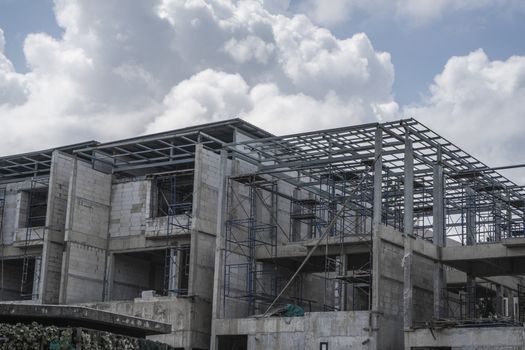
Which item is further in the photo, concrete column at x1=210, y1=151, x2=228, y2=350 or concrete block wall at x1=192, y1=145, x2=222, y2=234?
concrete block wall at x1=192, y1=145, x2=222, y2=234

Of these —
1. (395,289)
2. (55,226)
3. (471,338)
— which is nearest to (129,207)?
(55,226)

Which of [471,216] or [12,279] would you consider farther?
[12,279]

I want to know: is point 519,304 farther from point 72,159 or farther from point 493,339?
point 72,159

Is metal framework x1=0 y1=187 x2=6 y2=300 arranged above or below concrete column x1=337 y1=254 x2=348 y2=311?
above

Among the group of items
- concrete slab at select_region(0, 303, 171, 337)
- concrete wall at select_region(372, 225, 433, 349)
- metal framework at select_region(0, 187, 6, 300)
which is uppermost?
metal framework at select_region(0, 187, 6, 300)

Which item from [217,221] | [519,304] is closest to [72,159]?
[217,221]

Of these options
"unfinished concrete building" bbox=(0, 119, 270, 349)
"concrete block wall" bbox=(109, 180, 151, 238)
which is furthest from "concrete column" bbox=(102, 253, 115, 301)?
"concrete block wall" bbox=(109, 180, 151, 238)

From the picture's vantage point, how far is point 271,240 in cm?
4856

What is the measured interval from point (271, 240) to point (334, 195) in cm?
425

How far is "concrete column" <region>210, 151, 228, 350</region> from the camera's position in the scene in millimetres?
44744

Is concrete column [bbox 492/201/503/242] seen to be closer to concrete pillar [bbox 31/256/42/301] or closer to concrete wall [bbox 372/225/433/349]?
concrete wall [bbox 372/225/433/349]

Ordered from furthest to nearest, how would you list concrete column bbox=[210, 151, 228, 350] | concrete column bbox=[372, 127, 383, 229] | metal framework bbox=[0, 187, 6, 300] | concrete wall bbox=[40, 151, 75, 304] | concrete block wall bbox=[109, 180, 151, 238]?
1. metal framework bbox=[0, 187, 6, 300]
2. concrete block wall bbox=[109, 180, 151, 238]
3. concrete wall bbox=[40, 151, 75, 304]
4. concrete column bbox=[210, 151, 228, 350]
5. concrete column bbox=[372, 127, 383, 229]

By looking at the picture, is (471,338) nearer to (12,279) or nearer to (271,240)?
(271,240)

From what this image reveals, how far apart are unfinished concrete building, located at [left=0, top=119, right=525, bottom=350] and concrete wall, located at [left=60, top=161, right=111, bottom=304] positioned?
8 cm
